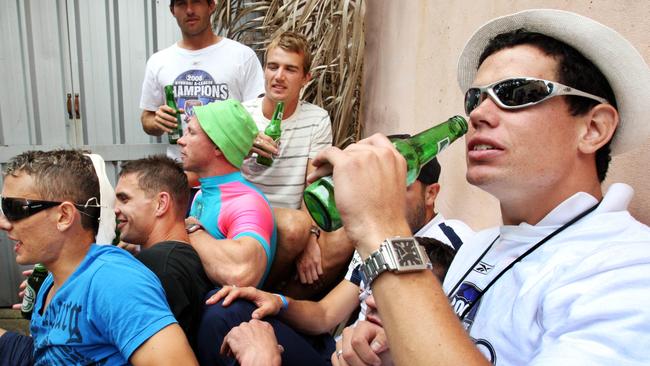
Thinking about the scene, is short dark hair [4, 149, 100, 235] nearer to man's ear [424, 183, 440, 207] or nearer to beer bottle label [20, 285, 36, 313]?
beer bottle label [20, 285, 36, 313]

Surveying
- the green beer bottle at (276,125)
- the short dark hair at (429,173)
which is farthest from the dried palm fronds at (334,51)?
the short dark hair at (429,173)

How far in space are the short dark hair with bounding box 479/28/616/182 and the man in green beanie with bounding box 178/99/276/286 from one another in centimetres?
117

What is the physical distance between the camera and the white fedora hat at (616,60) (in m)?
0.97

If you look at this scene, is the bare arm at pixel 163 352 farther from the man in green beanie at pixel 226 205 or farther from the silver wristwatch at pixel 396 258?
the silver wristwatch at pixel 396 258

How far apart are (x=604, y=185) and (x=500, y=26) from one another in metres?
0.56

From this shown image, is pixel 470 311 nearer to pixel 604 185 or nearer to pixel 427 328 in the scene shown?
pixel 427 328

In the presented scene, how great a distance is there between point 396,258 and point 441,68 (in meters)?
1.78

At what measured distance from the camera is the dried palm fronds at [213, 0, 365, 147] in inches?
134

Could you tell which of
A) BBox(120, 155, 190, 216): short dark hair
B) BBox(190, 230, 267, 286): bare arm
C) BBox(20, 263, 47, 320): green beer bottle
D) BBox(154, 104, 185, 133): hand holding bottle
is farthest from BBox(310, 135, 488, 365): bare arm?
BBox(154, 104, 185, 133): hand holding bottle

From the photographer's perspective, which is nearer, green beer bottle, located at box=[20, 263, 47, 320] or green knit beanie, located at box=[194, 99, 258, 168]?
green beer bottle, located at box=[20, 263, 47, 320]

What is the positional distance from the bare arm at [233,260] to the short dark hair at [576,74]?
3.74 feet

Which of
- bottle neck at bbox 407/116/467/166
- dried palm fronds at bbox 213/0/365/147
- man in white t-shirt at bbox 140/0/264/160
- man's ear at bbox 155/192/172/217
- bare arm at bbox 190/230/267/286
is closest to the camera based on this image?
bottle neck at bbox 407/116/467/166

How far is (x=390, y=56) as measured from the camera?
3092 millimetres

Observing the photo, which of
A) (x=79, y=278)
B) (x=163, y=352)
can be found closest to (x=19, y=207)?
(x=79, y=278)
